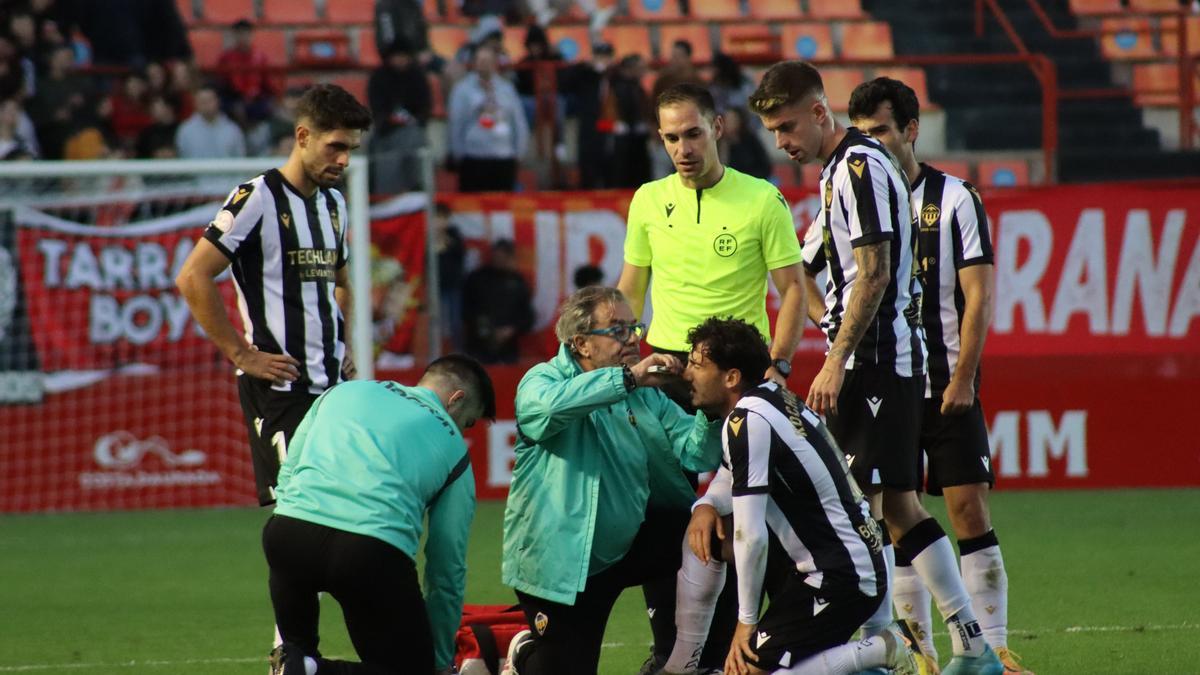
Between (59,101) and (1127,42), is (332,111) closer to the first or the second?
(59,101)

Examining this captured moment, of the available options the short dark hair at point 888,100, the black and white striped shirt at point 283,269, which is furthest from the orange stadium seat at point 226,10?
the short dark hair at point 888,100

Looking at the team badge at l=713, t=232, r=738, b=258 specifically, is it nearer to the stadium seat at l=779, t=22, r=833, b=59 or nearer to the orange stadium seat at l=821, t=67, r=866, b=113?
the orange stadium seat at l=821, t=67, r=866, b=113

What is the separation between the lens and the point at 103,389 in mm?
12648

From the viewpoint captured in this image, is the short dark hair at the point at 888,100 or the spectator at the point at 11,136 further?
the spectator at the point at 11,136

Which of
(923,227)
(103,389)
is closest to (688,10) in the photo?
(103,389)

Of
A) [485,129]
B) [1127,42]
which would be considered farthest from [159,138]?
[1127,42]

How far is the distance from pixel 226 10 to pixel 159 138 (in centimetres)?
425

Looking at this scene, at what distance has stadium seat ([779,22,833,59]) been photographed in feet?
59.9

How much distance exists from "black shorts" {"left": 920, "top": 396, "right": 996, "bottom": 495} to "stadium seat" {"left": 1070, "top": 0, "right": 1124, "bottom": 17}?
13.7m

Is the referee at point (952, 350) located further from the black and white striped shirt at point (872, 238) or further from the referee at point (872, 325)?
the black and white striped shirt at point (872, 238)

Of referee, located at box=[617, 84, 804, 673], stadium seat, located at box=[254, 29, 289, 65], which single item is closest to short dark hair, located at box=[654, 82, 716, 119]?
referee, located at box=[617, 84, 804, 673]

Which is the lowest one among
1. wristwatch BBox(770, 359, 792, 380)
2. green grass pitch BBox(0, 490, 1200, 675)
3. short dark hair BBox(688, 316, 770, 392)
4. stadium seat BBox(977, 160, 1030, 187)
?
green grass pitch BBox(0, 490, 1200, 675)

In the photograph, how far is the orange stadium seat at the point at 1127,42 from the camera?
61.6ft

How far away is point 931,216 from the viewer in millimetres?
6590
